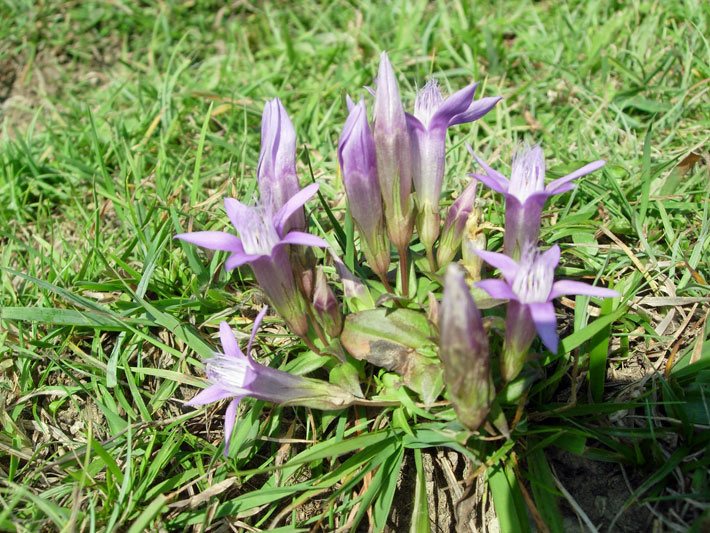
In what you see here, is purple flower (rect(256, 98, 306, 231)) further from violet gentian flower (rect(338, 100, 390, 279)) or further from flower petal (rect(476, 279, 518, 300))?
flower petal (rect(476, 279, 518, 300))

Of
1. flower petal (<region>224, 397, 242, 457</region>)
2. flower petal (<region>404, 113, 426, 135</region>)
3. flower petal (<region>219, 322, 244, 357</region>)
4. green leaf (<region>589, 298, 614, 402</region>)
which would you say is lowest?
green leaf (<region>589, 298, 614, 402</region>)

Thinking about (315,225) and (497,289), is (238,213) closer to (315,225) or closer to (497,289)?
(497,289)

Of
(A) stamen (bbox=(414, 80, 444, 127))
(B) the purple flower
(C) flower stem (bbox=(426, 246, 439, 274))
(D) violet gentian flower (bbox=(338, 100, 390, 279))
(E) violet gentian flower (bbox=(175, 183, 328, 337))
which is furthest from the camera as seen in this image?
(C) flower stem (bbox=(426, 246, 439, 274))

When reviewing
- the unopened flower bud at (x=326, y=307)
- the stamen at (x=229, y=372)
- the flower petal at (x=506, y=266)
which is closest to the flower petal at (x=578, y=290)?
the flower petal at (x=506, y=266)

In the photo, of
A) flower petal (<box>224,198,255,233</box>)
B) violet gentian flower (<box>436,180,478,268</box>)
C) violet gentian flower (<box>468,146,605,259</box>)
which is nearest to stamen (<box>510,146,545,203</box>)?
violet gentian flower (<box>468,146,605,259</box>)

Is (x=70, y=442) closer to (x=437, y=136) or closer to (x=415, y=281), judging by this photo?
(x=415, y=281)

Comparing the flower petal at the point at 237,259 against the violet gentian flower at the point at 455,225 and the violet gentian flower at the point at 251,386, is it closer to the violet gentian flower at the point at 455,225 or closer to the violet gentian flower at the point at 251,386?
the violet gentian flower at the point at 251,386

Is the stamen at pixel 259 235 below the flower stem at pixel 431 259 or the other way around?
the other way around
